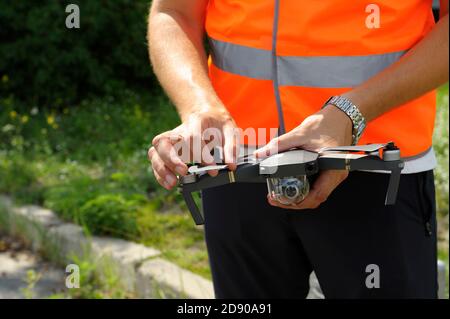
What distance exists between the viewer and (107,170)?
5617 millimetres

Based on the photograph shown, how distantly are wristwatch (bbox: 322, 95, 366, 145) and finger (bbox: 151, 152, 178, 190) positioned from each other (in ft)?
1.24

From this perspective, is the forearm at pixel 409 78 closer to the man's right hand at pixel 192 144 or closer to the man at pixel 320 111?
the man at pixel 320 111

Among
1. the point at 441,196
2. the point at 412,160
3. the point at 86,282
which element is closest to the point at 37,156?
the point at 86,282

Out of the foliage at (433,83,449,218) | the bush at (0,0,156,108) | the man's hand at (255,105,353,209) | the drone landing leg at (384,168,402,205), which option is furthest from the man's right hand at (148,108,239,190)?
the bush at (0,0,156,108)

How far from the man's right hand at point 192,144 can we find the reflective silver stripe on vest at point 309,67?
19 cm

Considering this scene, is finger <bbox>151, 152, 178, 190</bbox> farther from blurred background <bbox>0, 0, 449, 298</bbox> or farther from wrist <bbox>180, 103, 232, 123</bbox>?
blurred background <bbox>0, 0, 449, 298</bbox>

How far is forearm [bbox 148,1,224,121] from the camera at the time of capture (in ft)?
5.44

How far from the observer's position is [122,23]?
26.0ft

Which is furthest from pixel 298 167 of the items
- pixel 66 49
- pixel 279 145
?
pixel 66 49

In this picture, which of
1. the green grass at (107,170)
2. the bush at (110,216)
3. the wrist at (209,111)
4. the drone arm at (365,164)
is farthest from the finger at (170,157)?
the bush at (110,216)

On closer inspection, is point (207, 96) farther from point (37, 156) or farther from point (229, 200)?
point (37, 156)

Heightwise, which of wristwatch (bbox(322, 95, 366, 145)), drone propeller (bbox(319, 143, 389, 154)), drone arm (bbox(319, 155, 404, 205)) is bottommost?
drone arm (bbox(319, 155, 404, 205))

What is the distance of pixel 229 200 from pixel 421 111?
1.73 feet

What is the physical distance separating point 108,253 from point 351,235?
2.59 meters
